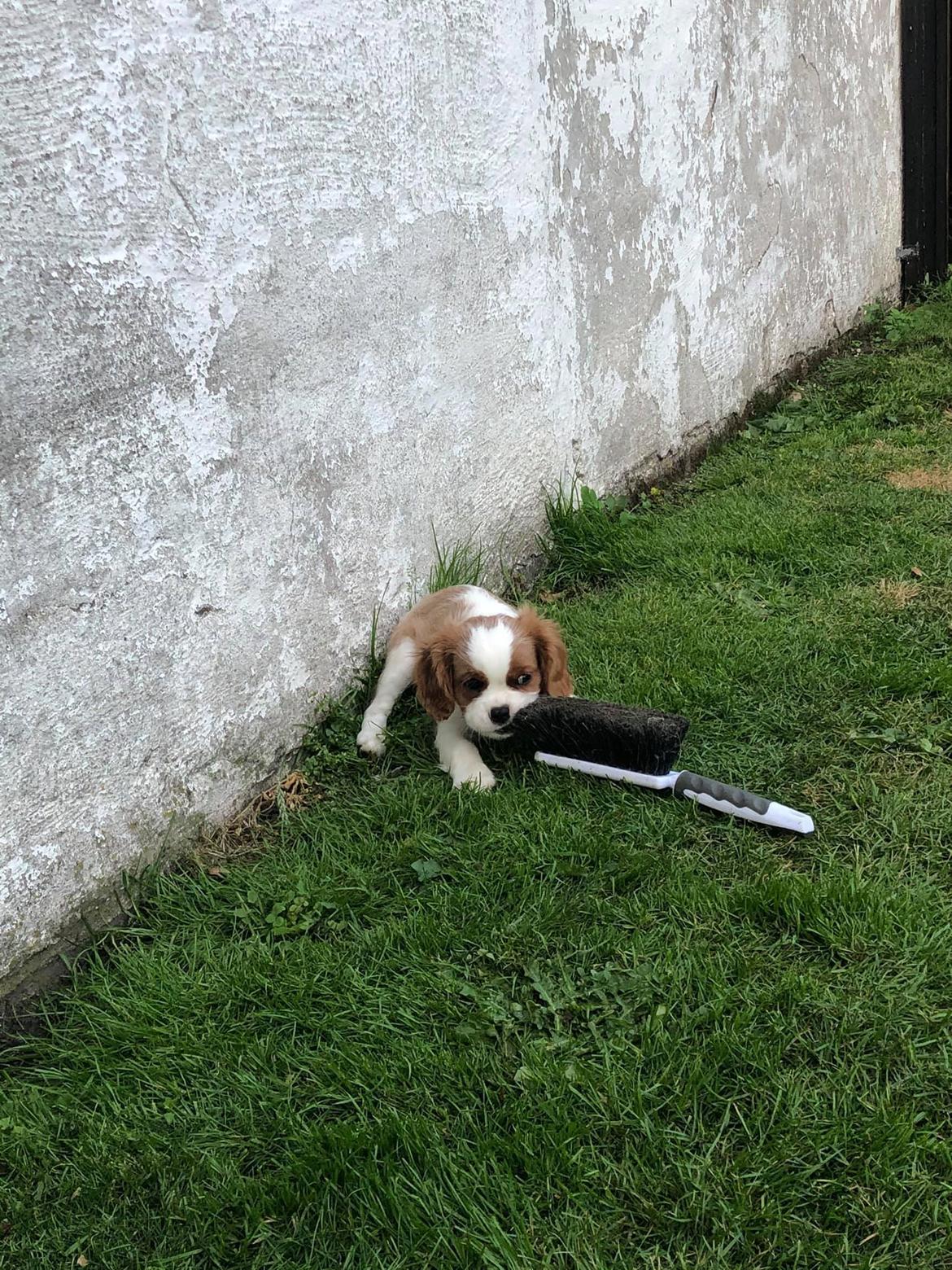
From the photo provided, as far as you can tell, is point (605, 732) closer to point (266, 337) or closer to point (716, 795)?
point (716, 795)

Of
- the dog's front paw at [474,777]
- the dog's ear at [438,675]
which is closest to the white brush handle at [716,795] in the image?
the dog's front paw at [474,777]

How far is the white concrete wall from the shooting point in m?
2.43

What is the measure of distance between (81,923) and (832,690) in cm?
236

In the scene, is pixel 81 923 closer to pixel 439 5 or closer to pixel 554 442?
pixel 554 442

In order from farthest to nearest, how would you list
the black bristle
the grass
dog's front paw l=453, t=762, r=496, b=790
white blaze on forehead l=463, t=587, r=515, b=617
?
white blaze on forehead l=463, t=587, r=515, b=617 < dog's front paw l=453, t=762, r=496, b=790 < the black bristle < the grass

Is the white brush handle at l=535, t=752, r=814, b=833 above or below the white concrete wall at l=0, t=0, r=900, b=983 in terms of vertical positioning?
below

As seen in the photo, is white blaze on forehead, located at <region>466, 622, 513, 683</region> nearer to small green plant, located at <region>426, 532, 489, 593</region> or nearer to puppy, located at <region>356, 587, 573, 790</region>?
puppy, located at <region>356, 587, 573, 790</region>

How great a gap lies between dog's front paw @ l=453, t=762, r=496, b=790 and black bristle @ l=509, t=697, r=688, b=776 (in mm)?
150

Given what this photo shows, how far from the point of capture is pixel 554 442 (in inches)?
182

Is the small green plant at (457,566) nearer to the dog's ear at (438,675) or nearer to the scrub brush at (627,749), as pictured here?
the dog's ear at (438,675)

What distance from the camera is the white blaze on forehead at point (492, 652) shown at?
3.14 m

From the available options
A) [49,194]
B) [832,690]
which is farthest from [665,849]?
[49,194]

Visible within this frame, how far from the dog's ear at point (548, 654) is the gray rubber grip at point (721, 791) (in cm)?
53

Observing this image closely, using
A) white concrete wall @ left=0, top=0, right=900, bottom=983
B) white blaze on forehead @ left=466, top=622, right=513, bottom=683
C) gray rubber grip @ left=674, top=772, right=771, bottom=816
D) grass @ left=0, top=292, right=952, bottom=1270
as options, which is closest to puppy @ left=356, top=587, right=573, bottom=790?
white blaze on forehead @ left=466, top=622, right=513, bottom=683
